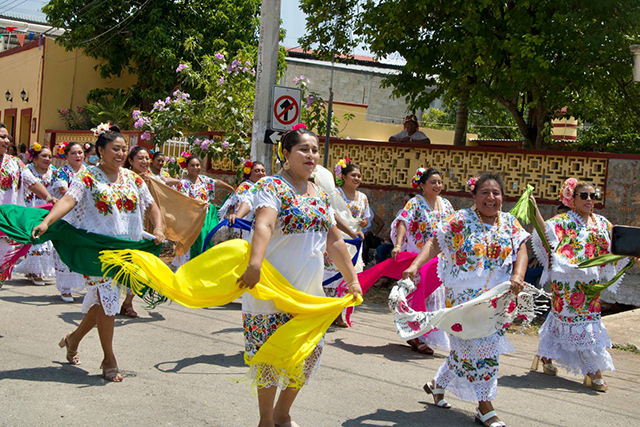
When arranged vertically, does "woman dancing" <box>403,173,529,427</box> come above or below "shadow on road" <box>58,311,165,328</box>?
above

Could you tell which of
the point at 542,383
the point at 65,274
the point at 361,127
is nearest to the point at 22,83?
the point at 361,127

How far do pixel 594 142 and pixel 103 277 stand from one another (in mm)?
15790

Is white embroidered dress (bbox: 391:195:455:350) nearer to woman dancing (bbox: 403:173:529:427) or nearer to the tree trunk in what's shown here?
woman dancing (bbox: 403:173:529:427)

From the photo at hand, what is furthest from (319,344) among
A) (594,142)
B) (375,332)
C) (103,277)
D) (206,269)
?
(594,142)

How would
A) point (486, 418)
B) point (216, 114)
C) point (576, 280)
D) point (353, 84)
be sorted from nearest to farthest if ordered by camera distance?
point (486, 418), point (576, 280), point (216, 114), point (353, 84)

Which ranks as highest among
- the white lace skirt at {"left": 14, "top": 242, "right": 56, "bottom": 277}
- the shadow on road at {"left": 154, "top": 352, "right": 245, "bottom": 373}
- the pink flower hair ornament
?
the pink flower hair ornament

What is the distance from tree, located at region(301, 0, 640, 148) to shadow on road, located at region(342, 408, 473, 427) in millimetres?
6990

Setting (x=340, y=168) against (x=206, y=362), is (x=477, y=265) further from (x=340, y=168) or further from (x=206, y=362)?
(x=340, y=168)

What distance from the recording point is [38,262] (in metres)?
11.0

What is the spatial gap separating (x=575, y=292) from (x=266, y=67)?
21.6 ft

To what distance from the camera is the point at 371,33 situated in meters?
13.4

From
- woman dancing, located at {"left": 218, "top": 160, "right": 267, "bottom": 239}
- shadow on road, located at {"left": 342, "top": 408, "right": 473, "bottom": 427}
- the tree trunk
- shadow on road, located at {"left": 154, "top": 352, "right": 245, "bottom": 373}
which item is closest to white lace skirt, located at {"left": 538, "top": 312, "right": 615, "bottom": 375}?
shadow on road, located at {"left": 342, "top": 408, "right": 473, "bottom": 427}

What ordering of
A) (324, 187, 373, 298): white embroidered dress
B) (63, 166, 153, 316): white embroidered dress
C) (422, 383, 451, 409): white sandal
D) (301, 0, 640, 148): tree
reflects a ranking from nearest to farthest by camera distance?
1. (422, 383, 451, 409): white sandal
2. (63, 166, 153, 316): white embroidered dress
3. (324, 187, 373, 298): white embroidered dress
4. (301, 0, 640, 148): tree

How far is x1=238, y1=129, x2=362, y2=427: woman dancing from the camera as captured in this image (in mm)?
4703
